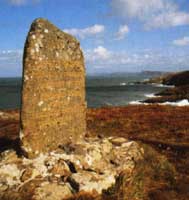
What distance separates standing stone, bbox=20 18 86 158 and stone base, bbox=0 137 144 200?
573mm

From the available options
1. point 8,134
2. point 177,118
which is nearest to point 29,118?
point 8,134

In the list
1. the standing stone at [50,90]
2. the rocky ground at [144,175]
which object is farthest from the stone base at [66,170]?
the standing stone at [50,90]

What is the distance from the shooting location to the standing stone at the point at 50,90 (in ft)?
31.0

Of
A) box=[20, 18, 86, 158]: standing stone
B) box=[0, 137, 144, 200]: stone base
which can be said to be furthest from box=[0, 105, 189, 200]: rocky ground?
box=[20, 18, 86, 158]: standing stone

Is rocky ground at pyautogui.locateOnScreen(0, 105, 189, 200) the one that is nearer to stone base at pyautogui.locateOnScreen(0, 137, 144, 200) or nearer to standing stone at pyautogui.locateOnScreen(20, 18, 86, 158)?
stone base at pyautogui.locateOnScreen(0, 137, 144, 200)

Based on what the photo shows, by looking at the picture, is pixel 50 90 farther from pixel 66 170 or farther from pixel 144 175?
pixel 144 175

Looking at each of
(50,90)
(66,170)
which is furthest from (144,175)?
(50,90)

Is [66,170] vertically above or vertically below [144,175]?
above

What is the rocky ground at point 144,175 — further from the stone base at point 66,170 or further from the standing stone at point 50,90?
the standing stone at point 50,90

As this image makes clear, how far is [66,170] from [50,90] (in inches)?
103

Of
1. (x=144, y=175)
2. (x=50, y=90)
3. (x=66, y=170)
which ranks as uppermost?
(x=50, y=90)

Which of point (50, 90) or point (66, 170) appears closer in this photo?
point (66, 170)

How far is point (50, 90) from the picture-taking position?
1004 cm

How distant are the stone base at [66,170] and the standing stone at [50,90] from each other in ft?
1.88
